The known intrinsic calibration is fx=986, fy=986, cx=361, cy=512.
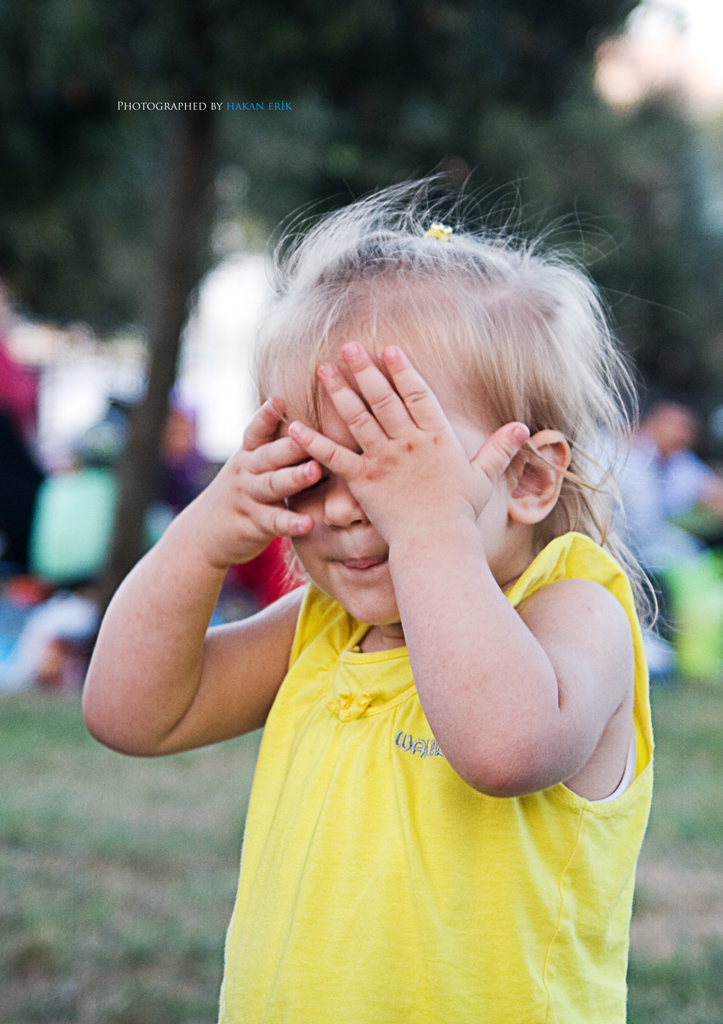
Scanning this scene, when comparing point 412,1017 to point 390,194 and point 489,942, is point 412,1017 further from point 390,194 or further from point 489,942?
point 390,194

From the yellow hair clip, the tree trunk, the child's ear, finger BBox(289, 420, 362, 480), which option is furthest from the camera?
the tree trunk

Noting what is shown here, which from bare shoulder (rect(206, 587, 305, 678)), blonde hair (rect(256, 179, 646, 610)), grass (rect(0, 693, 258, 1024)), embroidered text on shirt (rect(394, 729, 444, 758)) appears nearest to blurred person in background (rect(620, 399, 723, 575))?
grass (rect(0, 693, 258, 1024))

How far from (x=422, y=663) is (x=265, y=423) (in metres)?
0.37

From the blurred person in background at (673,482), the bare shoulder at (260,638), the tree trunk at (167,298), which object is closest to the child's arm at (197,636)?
the bare shoulder at (260,638)

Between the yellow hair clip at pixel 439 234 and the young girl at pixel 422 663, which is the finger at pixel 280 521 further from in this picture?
the yellow hair clip at pixel 439 234

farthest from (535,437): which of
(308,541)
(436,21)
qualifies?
(436,21)

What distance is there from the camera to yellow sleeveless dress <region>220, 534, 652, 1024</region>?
43.9 inches

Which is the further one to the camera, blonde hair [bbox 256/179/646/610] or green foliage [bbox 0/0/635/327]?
green foliage [bbox 0/0/635/327]

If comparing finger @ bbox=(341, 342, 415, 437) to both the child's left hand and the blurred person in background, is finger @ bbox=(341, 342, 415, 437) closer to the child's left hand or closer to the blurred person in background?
the child's left hand

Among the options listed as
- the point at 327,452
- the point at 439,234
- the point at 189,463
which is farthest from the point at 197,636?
the point at 189,463

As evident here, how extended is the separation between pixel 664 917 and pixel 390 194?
1974 millimetres

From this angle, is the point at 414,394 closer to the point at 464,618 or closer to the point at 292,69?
the point at 464,618

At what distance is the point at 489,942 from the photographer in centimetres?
111

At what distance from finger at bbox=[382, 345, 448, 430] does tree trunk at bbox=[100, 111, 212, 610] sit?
3.92m
